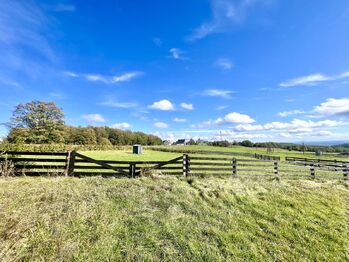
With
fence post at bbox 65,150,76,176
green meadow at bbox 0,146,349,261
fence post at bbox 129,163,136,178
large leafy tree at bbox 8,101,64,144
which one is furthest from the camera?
large leafy tree at bbox 8,101,64,144

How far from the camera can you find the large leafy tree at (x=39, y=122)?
3713 centimetres

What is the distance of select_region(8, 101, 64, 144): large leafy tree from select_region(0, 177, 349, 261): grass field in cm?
3748

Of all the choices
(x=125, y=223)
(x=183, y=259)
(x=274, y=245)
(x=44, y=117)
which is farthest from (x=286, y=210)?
(x=44, y=117)

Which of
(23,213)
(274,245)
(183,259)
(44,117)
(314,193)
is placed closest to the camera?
(183,259)

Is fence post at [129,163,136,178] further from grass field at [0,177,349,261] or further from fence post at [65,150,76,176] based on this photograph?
fence post at [65,150,76,176]

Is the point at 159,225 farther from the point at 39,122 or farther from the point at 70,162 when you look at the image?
the point at 39,122

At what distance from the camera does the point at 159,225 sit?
4852 mm

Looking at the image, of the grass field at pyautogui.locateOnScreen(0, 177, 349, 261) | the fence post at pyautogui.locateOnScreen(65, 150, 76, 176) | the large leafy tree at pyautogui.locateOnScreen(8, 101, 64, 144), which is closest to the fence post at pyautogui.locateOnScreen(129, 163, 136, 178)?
the grass field at pyautogui.locateOnScreen(0, 177, 349, 261)

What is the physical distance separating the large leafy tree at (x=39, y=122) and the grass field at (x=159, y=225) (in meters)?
37.5

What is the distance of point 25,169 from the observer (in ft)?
27.1

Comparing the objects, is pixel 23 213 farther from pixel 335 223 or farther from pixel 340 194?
pixel 340 194

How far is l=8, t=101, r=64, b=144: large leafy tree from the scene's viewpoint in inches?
1462

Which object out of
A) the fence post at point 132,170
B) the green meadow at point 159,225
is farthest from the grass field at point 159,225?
the fence post at point 132,170

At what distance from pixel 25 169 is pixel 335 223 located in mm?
11444
